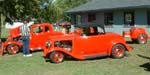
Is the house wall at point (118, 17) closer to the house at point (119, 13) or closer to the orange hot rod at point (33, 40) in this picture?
the house at point (119, 13)

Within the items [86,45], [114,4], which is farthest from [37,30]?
[114,4]

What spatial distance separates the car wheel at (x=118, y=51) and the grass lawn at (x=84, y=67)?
0.25m

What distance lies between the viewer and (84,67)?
13.1 metres

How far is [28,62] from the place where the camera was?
15.0m

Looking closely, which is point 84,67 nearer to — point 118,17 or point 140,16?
point 140,16

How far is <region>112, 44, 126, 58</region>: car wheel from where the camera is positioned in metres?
15.1

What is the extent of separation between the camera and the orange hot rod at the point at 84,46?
14688 millimetres

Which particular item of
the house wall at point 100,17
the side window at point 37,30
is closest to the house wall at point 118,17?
the house wall at point 100,17

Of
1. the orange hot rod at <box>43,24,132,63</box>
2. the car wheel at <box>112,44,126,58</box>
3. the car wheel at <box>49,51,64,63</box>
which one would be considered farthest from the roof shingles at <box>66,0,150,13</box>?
the car wheel at <box>49,51,64,63</box>

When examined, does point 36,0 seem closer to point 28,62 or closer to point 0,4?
point 0,4

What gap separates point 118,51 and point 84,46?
155 centimetres

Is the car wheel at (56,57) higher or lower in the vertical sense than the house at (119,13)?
lower

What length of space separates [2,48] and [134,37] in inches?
325

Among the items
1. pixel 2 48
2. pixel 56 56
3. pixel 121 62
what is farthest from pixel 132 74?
pixel 2 48
